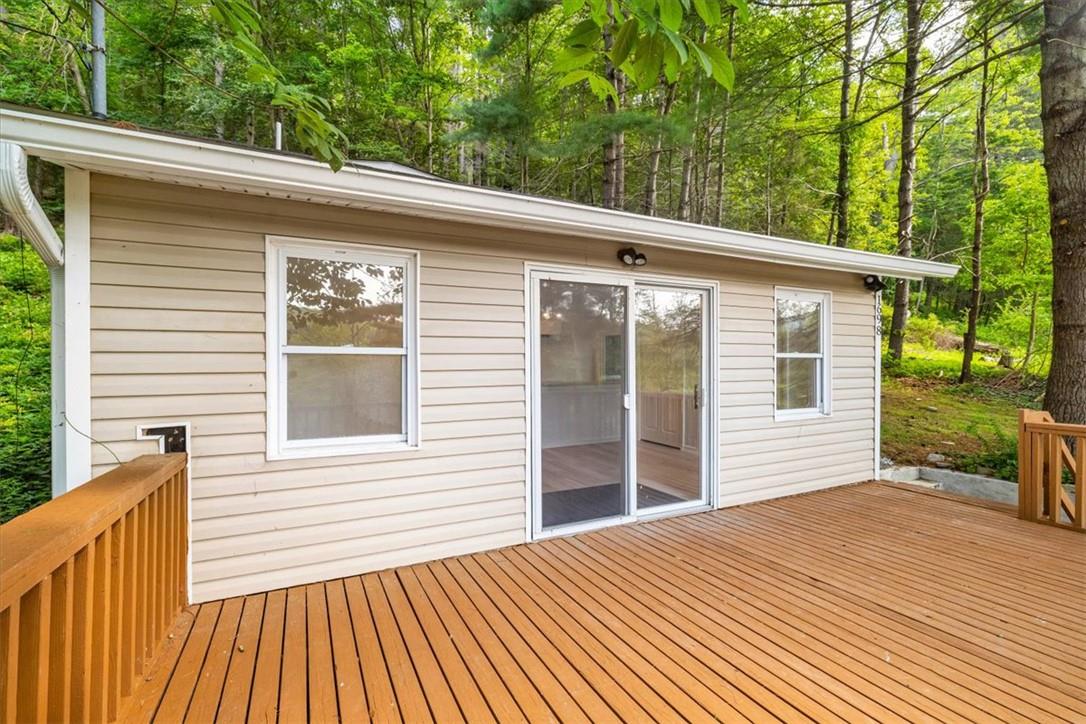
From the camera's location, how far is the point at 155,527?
2.06 meters

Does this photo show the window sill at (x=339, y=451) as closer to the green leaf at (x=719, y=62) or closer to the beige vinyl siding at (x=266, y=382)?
the beige vinyl siding at (x=266, y=382)

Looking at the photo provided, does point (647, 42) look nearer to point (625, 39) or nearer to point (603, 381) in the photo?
point (625, 39)

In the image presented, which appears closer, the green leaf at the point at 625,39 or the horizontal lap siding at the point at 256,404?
the green leaf at the point at 625,39

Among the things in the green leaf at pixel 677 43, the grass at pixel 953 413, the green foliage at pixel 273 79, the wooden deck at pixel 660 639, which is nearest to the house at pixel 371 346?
the wooden deck at pixel 660 639

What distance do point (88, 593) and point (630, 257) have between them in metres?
3.49

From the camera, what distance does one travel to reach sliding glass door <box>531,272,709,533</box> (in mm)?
3768

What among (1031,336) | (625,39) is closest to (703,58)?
A: (625,39)

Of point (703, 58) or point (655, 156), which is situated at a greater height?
point (655, 156)

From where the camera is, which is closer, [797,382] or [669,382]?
[669,382]

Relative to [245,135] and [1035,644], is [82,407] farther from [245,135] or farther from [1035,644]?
[245,135]

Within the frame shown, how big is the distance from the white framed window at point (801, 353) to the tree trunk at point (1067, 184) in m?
2.10

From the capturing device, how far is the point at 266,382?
9.01 ft

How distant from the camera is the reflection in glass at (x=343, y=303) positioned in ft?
9.43

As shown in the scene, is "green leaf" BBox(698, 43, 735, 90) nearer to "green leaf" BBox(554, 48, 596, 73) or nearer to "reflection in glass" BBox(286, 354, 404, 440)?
"green leaf" BBox(554, 48, 596, 73)
